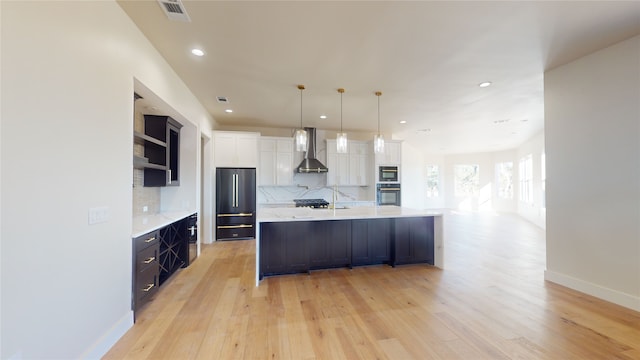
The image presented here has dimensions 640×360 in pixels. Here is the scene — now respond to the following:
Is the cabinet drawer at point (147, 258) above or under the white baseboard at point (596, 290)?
above

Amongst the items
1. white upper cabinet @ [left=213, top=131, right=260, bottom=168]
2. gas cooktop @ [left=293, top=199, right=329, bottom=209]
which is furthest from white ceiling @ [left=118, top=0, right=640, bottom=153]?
gas cooktop @ [left=293, top=199, right=329, bottom=209]

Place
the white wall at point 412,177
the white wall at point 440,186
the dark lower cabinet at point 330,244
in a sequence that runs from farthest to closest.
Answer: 1. the white wall at point 440,186
2. the white wall at point 412,177
3. the dark lower cabinet at point 330,244

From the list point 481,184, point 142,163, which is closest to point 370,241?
point 142,163

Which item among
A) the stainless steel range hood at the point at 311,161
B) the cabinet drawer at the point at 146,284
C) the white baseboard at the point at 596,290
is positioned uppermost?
the stainless steel range hood at the point at 311,161

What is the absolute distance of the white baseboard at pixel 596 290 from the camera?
8.26ft

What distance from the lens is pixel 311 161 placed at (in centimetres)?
615

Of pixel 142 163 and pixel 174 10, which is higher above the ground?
pixel 174 10

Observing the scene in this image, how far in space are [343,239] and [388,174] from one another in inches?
134

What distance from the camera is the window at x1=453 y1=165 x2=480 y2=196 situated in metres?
11.4

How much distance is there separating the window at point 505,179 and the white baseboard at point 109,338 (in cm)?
1257

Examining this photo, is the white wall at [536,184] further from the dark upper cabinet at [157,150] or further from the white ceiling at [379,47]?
the dark upper cabinet at [157,150]

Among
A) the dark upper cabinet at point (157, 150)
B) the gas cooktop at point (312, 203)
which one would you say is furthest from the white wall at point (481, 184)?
the dark upper cabinet at point (157, 150)

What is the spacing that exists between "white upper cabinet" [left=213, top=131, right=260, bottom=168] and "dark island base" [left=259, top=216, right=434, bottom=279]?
2.57 meters

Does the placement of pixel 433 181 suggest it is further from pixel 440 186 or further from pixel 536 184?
pixel 536 184
